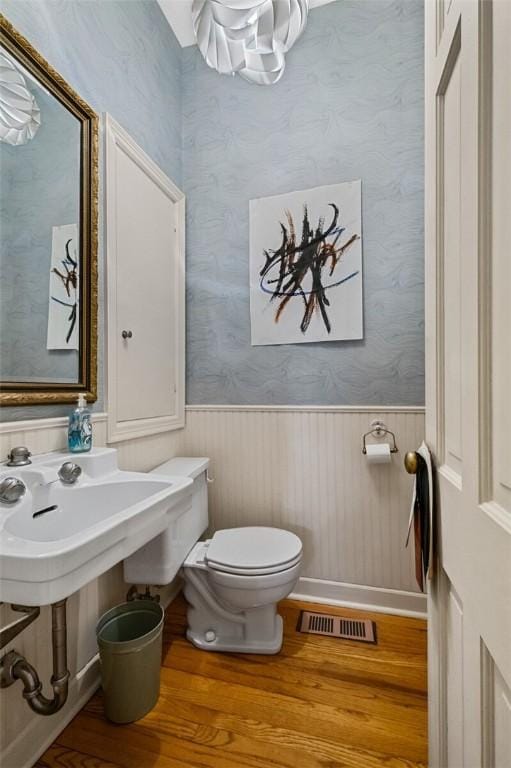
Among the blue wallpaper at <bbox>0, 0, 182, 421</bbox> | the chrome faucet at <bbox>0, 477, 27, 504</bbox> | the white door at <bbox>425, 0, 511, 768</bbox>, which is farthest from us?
the blue wallpaper at <bbox>0, 0, 182, 421</bbox>

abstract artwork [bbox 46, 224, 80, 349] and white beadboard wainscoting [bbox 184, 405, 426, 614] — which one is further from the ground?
abstract artwork [bbox 46, 224, 80, 349]

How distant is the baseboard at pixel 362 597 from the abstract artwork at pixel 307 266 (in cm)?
125

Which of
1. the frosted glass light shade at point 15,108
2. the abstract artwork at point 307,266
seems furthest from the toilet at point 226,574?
the frosted glass light shade at point 15,108

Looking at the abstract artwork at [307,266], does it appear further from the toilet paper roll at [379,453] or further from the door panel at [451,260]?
the door panel at [451,260]

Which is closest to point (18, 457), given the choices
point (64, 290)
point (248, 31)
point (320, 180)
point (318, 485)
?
point (64, 290)

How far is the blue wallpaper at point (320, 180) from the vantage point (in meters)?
1.73

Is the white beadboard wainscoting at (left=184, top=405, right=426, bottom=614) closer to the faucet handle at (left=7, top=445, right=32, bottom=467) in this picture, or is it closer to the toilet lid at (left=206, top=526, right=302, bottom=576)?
the toilet lid at (left=206, top=526, right=302, bottom=576)

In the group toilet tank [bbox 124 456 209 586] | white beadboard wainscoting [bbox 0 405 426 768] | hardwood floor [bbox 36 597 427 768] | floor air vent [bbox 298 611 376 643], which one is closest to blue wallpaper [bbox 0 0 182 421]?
toilet tank [bbox 124 456 209 586]

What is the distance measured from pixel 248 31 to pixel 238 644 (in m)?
2.38

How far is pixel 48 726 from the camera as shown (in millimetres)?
1123

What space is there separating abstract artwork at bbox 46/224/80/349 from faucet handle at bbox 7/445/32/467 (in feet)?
1.22

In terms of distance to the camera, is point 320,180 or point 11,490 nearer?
point 11,490

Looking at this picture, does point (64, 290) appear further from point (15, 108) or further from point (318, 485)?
point (318, 485)

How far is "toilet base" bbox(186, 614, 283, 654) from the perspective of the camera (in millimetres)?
1499
